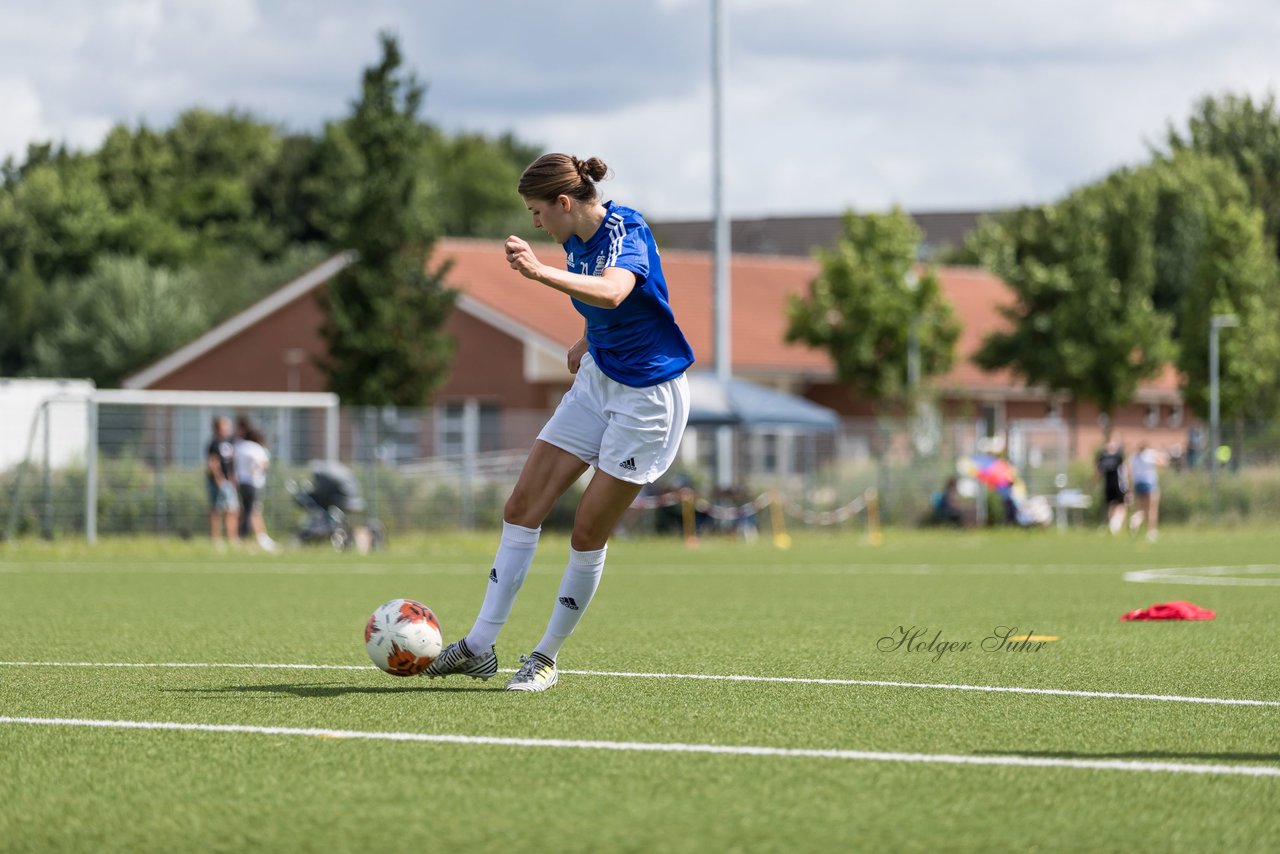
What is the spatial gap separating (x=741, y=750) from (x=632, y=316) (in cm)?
218

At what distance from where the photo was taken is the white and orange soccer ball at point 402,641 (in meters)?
8.02

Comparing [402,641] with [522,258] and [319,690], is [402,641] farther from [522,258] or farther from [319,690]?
[522,258]

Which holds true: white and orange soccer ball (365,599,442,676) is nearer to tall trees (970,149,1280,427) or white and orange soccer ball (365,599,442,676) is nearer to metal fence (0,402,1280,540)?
metal fence (0,402,1280,540)

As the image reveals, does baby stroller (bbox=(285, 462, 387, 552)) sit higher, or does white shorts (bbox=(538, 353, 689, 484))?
white shorts (bbox=(538, 353, 689, 484))

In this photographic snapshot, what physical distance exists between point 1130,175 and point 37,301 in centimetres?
3810

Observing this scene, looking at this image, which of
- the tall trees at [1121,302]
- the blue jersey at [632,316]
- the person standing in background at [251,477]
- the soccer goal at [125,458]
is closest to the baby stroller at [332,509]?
the person standing in background at [251,477]

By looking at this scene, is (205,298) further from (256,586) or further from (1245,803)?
(1245,803)

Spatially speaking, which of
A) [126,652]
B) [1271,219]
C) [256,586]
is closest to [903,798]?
[126,652]

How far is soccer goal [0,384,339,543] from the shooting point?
27656 millimetres

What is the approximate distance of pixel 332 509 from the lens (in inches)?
1057

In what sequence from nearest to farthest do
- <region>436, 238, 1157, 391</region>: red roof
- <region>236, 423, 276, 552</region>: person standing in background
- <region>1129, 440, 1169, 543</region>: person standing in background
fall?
1. <region>236, 423, 276, 552</region>: person standing in background
2. <region>1129, 440, 1169, 543</region>: person standing in background
3. <region>436, 238, 1157, 391</region>: red roof

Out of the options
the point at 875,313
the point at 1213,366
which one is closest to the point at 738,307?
the point at 875,313

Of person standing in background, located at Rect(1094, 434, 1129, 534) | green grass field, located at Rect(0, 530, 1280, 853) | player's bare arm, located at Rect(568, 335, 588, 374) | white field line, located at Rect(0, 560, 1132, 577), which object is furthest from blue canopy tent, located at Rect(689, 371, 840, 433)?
player's bare arm, located at Rect(568, 335, 588, 374)

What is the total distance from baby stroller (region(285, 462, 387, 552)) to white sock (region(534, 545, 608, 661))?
1872 cm
